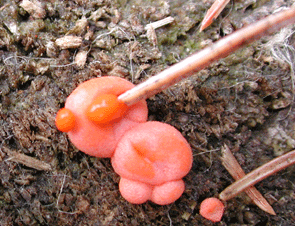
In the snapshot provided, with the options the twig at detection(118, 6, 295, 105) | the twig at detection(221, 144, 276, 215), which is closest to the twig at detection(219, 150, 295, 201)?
the twig at detection(221, 144, 276, 215)

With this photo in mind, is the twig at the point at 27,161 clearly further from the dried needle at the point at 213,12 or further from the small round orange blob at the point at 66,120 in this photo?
the dried needle at the point at 213,12

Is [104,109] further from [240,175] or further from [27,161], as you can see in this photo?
[240,175]

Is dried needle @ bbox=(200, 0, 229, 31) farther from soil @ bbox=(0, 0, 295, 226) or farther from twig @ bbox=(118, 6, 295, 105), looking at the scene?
twig @ bbox=(118, 6, 295, 105)

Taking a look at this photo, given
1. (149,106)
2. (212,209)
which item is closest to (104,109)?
(149,106)

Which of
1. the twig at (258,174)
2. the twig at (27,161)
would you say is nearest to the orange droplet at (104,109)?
the twig at (27,161)

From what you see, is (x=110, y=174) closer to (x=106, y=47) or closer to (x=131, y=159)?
(x=131, y=159)

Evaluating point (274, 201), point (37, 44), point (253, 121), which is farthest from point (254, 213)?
point (37, 44)

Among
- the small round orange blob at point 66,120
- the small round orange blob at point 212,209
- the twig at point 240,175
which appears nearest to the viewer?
the small round orange blob at point 66,120
